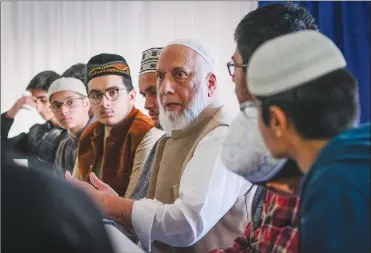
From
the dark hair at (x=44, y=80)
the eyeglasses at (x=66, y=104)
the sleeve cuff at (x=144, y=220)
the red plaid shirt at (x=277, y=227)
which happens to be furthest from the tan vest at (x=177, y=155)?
the dark hair at (x=44, y=80)

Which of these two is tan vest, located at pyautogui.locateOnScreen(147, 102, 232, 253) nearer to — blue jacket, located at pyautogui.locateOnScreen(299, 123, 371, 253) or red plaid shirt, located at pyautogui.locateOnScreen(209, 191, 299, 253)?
red plaid shirt, located at pyautogui.locateOnScreen(209, 191, 299, 253)

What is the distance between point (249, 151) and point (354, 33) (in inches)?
66.5

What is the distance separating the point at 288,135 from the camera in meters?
0.91

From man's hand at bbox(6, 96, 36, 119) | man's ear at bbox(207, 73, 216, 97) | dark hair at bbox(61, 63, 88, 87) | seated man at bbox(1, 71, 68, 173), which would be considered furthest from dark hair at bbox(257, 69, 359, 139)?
man's hand at bbox(6, 96, 36, 119)

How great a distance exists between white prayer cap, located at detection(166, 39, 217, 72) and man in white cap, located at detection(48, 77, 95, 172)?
980mm

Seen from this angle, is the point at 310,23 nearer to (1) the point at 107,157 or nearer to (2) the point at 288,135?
(2) the point at 288,135

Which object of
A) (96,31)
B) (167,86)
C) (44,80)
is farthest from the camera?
(96,31)

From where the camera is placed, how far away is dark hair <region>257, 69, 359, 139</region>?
34.6 inches

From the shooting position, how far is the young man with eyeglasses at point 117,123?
2.13 metres

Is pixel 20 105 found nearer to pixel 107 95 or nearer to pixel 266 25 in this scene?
pixel 107 95

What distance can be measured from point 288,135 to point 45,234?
0.44 meters

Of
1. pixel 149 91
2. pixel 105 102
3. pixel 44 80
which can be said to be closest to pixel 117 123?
pixel 105 102

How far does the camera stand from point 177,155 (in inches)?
69.2

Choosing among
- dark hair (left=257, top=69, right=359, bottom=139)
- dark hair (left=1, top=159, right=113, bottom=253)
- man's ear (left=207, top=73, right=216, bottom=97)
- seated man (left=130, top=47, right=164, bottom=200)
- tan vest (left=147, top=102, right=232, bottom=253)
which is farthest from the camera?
seated man (left=130, top=47, right=164, bottom=200)
